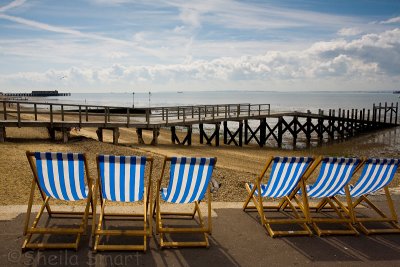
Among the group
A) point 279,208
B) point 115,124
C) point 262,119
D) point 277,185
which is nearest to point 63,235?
point 277,185

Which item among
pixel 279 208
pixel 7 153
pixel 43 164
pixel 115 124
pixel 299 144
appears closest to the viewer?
pixel 43 164

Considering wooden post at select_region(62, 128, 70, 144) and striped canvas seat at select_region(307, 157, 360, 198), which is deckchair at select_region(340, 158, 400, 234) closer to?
striped canvas seat at select_region(307, 157, 360, 198)

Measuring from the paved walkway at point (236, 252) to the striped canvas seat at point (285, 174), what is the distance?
1.78 feet

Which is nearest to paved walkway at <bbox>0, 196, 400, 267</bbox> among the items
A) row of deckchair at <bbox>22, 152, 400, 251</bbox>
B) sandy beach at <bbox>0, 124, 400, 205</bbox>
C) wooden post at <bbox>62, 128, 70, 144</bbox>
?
row of deckchair at <bbox>22, 152, 400, 251</bbox>

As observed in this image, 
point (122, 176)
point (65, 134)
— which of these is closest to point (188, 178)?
point (122, 176)

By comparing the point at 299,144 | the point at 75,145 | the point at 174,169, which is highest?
the point at 174,169

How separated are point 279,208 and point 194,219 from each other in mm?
1355

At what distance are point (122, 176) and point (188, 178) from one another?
2.52 feet

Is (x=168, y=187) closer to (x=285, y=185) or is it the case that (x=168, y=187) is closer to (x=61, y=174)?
(x=61, y=174)

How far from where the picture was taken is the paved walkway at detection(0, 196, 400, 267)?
344cm

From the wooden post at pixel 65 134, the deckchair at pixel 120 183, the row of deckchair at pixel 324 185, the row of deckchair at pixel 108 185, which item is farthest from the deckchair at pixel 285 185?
the wooden post at pixel 65 134

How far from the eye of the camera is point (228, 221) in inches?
Result: 181

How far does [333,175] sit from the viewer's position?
4.35 m

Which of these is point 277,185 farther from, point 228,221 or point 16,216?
point 16,216
